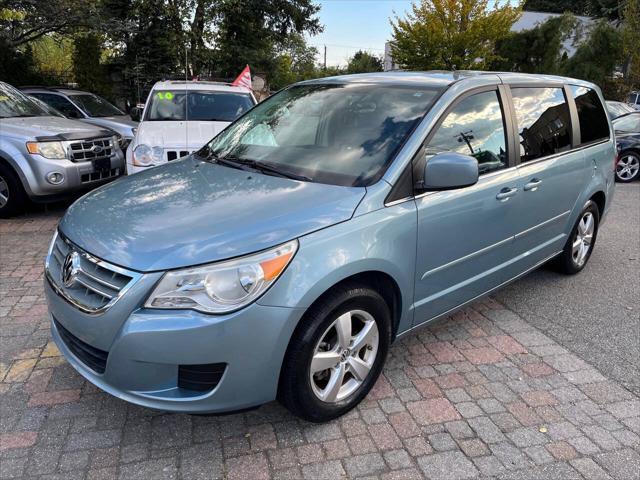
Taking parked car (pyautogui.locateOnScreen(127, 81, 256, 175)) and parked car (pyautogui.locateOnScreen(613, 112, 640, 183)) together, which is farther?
parked car (pyautogui.locateOnScreen(613, 112, 640, 183))

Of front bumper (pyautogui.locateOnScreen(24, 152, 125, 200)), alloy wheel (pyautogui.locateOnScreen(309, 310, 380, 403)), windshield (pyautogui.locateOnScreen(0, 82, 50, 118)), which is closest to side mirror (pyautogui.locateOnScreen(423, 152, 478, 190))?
alloy wheel (pyautogui.locateOnScreen(309, 310, 380, 403))

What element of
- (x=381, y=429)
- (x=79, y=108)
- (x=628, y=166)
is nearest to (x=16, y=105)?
(x=79, y=108)

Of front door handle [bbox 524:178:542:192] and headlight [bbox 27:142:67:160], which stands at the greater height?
front door handle [bbox 524:178:542:192]

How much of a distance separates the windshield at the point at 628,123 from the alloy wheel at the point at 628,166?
1.89 feet

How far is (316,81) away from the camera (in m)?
3.87

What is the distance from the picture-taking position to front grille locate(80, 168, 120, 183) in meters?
6.40

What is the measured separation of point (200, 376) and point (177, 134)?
499 cm

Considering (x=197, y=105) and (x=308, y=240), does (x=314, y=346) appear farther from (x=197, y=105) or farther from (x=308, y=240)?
(x=197, y=105)

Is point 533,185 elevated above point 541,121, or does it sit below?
below

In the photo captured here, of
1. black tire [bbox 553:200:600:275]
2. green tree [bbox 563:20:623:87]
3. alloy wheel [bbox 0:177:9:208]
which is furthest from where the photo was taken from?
green tree [bbox 563:20:623:87]

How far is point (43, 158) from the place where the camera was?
19.6 ft

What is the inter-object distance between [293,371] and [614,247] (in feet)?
16.6

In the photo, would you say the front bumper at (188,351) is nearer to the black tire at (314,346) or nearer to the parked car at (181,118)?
the black tire at (314,346)

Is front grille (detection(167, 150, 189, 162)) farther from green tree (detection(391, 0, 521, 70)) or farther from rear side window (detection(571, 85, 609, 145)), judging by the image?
green tree (detection(391, 0, 521, 70))
